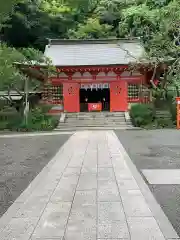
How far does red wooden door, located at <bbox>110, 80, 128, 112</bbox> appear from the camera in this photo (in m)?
24.6

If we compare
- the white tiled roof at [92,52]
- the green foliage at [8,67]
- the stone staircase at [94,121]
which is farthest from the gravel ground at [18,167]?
the white tiled roof at [92,52]

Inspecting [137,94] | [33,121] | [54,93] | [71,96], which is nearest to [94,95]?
[71,96]

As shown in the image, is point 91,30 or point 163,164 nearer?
point 163,164

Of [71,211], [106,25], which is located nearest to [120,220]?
[71,211]

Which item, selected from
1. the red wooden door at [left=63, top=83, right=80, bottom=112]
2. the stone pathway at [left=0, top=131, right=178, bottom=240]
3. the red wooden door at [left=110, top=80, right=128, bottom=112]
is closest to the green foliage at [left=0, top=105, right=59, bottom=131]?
the red wooden door at [left=63, top=83, right=80, bottom=112]

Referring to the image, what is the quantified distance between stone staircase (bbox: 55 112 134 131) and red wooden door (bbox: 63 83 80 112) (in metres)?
0.88

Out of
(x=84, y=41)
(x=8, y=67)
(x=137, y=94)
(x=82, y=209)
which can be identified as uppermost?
(x=84, y=41)

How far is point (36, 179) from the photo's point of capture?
6.98m

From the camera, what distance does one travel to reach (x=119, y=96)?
2464 centimetres

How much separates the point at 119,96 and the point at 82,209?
800 inches

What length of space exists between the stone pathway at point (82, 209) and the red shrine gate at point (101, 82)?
55.6 ft

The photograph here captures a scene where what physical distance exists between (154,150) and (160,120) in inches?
414

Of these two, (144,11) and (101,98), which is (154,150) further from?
(101,98)

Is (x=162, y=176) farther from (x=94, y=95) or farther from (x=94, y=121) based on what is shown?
(x=94, y=95)
